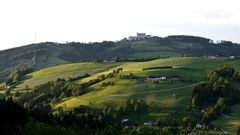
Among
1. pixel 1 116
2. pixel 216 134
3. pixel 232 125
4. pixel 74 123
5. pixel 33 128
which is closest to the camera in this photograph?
pixel 33 128

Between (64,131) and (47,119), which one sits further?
(47,119)

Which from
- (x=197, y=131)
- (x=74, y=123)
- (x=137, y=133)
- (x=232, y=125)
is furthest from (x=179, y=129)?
(x=137, y=133)

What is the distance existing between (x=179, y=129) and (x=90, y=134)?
3654 inches

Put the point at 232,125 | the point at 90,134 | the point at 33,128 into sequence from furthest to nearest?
the point at 232,125 → the point at 90,134 → the point at 33,128

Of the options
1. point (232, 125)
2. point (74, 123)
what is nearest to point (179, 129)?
point (232, 125)

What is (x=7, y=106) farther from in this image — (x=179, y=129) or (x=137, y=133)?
(x=179, y=129)

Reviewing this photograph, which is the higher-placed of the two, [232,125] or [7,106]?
[7,106]

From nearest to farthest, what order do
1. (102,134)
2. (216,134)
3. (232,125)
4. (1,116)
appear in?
(102,134), (1,116), (216,134), (232,125)

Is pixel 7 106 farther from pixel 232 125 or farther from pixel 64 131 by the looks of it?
pixel 232 125

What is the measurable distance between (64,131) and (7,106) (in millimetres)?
32633

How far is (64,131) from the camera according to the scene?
3647 inches

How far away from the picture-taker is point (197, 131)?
19400cm

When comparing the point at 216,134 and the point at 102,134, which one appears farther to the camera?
the point at 216,134

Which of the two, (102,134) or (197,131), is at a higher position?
(102,134)
